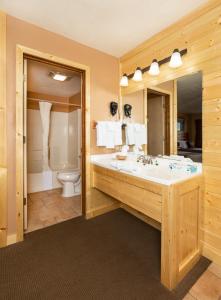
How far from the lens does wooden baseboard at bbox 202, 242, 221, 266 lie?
5.02 ft

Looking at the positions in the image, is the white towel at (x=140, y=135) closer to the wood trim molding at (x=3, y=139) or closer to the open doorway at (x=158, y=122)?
the open doorway at (x=158, y=122)

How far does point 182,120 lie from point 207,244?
1271 mm

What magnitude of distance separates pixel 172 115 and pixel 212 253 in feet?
4.85

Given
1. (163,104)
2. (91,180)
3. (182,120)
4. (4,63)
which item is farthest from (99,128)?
(4,63)

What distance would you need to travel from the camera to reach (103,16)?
1.73 metres

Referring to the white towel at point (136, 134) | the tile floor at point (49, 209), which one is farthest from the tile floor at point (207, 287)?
the tile floor at point (49, 209)

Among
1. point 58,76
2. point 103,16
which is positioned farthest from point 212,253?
point 58,76

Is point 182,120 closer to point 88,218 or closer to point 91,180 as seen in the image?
point 91,180

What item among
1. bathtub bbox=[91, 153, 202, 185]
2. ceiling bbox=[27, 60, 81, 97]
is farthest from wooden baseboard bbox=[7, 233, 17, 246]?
ceiling bbox=[27, 60, 81, 97]

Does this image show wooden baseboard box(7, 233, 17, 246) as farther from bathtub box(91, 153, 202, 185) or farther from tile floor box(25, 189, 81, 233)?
bathtub box(91, 153, 202, 185)

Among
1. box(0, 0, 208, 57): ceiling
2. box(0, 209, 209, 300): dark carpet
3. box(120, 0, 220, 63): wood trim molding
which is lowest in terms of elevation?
box(0, 209, 209, 300): dark carpet

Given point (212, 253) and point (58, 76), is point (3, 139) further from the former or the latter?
point (212, 253)

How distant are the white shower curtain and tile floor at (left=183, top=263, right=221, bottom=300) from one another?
3110 mm

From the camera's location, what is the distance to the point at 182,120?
186 cm
